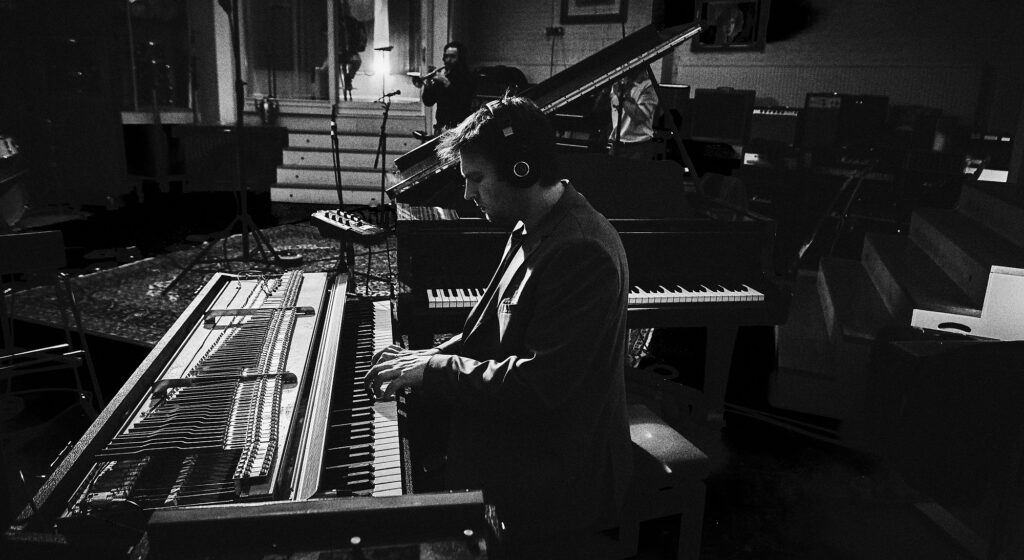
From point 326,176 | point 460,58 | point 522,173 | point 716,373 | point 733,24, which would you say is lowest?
point 716,373

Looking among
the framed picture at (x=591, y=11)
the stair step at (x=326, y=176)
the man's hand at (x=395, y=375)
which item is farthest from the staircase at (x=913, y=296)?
the framed picture at (x=591, y=11)

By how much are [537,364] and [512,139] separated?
19.6 inches

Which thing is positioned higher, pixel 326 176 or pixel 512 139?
pixel 512 139

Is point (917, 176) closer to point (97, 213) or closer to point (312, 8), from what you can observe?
point (97, 213)

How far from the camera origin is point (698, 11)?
9.45m

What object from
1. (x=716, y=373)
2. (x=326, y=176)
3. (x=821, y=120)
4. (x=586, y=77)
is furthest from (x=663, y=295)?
(x=326, y=176)

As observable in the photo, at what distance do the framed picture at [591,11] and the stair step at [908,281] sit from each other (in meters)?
7.21

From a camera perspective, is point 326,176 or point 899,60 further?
point 326,176

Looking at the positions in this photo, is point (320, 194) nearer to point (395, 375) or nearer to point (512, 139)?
point (395, 375)

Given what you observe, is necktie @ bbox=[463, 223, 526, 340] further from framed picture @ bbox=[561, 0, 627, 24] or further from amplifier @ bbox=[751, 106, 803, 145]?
framed picture @ bbox=[561, 0, 627, 24]

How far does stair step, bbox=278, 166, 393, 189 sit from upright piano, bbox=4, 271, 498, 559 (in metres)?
8.19

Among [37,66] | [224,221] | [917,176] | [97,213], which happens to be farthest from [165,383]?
[37,66]

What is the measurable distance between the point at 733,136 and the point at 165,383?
308 inches

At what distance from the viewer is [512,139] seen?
1.49m
